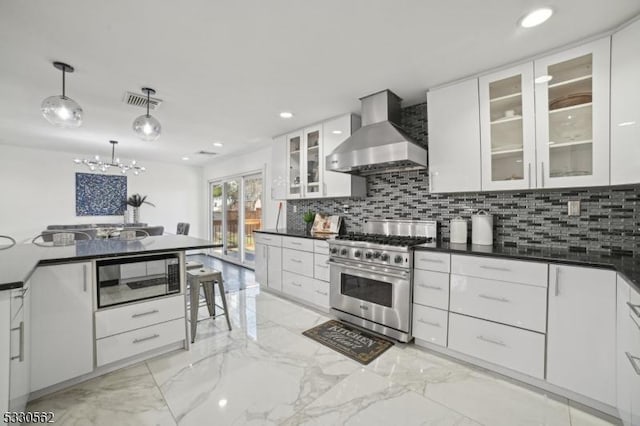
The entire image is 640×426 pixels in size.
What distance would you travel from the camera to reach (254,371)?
6.80 ft

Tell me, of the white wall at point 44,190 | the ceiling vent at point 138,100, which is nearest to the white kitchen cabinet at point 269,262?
the ceiling vent at point 138,100

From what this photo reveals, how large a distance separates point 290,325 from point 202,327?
3.00ft

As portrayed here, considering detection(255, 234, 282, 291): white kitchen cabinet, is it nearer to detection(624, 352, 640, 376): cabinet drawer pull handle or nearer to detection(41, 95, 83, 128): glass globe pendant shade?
detection(41, 95, 83, 128): glass globe pendant shade

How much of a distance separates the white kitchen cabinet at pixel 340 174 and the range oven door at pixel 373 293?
907 mm

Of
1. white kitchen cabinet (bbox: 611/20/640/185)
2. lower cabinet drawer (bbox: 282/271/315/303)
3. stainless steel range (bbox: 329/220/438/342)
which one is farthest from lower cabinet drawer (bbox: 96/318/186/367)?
white kitchen cabinet (bbox: 611/20/640/185)

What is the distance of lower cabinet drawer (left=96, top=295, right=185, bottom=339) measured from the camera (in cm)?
195

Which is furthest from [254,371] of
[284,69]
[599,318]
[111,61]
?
[111,61]

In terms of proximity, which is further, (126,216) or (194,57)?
(126,216)

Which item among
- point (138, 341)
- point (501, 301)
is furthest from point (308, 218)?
point (501, 301)

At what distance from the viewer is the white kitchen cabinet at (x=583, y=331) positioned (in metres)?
1.59

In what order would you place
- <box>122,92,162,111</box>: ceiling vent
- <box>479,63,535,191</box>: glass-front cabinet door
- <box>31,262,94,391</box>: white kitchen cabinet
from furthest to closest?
<box>122,92,162,111</box>: ceiling vent < <box>479,63,535,191</box>: glass-front cabinet door < <box>31,262,94,391</box>: white kitchen cabinet

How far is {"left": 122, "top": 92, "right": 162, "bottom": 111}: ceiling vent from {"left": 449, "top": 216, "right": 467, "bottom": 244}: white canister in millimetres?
3345

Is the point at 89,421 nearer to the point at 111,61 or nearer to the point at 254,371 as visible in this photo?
the point at 254,371

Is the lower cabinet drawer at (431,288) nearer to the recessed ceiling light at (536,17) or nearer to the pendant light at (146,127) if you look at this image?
the recessed ceiling light at (536,17)
